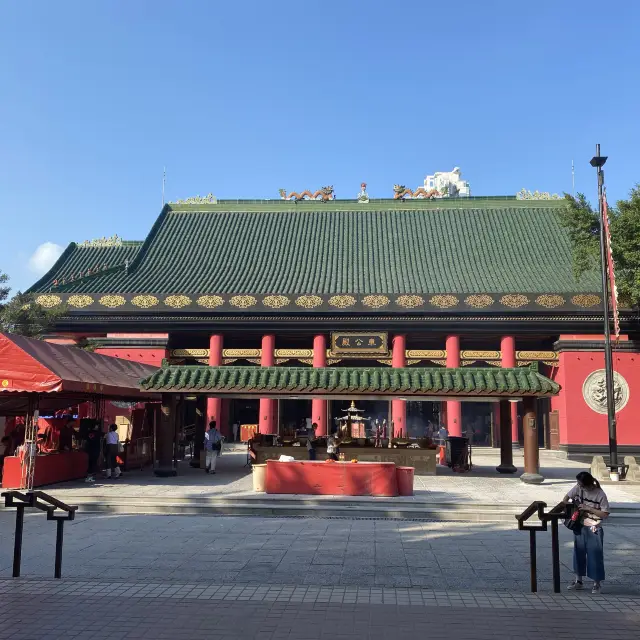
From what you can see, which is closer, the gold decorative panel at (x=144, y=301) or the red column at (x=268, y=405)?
the red column at (x=268, y=405)

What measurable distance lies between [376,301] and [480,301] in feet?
15.4

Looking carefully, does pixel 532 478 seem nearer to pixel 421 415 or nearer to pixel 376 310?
pixel 376 310

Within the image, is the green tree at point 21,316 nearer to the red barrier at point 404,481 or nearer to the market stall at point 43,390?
the market stall at point 43,390

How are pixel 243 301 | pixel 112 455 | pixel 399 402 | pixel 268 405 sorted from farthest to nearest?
pixel 243 301 < pixel 268 405 < pixel 399 402 < pixel 112 455

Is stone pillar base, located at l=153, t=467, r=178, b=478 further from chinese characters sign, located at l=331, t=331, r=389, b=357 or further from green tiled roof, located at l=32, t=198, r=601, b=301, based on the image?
green tiled roof, located at l=32, t=198, r=601, b=301

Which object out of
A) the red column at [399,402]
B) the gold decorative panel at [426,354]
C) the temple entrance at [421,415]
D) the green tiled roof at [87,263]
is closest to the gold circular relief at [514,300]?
the gold decorative panel at [426,354]

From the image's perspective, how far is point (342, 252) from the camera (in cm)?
3356

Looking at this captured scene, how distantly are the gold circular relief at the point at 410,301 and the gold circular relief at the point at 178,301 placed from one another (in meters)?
9.84

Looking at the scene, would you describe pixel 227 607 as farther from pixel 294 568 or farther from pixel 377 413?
pixel 377 413

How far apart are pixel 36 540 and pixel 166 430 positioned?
26.0 feet

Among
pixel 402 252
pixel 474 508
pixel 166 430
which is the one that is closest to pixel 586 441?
pixel 402 252

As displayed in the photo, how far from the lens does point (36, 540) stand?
9477 mm

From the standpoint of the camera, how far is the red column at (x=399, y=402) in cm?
2727

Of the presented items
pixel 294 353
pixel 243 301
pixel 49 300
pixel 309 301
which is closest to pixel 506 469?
pixel 294 353
